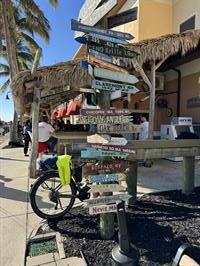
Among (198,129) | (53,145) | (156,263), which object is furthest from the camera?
(53,145)

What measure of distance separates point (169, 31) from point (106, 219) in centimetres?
1169

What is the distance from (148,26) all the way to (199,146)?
9383mm

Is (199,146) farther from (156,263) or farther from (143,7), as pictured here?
(143,7)

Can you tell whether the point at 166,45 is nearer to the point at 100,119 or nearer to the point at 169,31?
the point at 100,119

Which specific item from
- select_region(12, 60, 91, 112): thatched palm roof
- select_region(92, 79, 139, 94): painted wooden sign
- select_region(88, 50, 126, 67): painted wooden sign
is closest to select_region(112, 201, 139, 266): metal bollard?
select_region(92, 79, 139, 94): painted wooden sign

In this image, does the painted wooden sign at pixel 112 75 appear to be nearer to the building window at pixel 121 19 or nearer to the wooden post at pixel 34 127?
the building window at pixel 121 19

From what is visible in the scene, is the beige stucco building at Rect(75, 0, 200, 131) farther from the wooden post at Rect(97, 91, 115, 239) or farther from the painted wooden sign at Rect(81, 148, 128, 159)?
Result: the painted wooden sign at Rect(81, 148, 128, 159)

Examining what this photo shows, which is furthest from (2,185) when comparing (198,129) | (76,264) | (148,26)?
(148,26)

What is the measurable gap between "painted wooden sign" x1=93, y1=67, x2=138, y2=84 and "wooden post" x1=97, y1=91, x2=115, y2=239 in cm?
25

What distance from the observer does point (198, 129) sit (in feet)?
36.2

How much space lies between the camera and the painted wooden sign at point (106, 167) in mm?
3783

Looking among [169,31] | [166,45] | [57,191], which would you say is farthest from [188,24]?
[57,191]

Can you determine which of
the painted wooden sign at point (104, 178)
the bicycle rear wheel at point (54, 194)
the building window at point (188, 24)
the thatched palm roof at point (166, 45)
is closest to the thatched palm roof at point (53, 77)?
the thatched palm roof at point (166, 45)

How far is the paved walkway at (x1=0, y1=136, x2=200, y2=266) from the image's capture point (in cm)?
391
